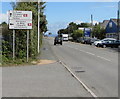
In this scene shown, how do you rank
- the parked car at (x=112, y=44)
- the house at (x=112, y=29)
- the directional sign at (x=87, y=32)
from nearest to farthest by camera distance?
the parked car at (x=112, y=44) → the house at (x=112, y=29) → the directional sign at (x=87, y=32)

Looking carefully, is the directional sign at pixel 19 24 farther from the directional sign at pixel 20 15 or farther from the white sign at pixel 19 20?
the directional sign at pixel 20 15

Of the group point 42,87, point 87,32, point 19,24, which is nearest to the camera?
point 42,87

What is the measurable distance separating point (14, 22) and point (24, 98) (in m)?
10.8

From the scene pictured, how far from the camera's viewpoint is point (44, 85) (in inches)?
355

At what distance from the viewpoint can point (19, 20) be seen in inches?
682

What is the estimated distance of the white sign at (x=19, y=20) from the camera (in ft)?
55.8

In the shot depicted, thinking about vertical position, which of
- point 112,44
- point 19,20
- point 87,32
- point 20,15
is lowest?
point 112,44

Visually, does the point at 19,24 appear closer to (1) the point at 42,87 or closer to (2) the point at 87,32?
(1) the point at 42,87

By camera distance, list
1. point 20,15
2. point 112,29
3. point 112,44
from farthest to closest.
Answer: point 112,29
point 112,44
point 20,15

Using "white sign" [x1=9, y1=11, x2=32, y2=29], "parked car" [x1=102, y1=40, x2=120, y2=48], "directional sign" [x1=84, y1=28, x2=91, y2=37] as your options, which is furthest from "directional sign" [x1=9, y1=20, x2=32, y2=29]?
"directional sign" [x1=84, y1=28, x2=91, y2=37]

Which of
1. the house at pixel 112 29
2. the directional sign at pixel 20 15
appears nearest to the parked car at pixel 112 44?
the house at pixel 112 29

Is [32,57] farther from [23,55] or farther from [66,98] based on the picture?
[66,98]

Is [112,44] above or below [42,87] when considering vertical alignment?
above

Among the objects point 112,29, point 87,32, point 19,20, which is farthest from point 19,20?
point 87,32
